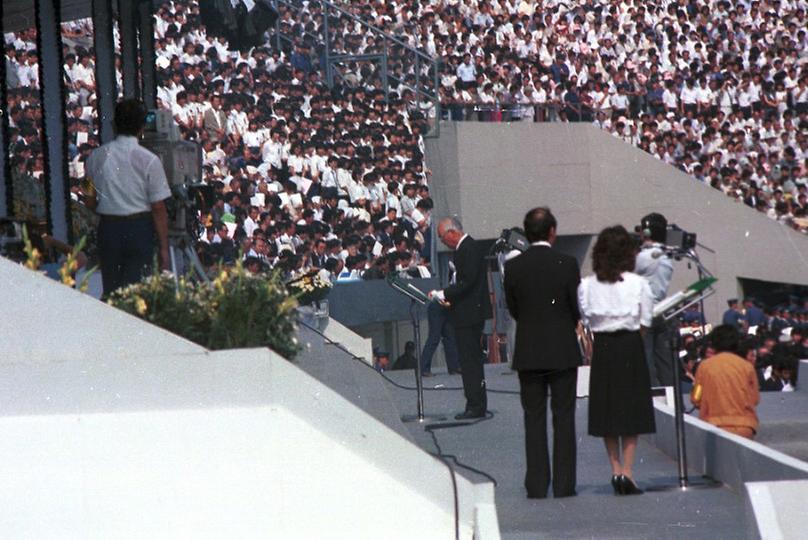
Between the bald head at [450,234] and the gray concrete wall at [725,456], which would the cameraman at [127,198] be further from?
the bald head at [450,234]

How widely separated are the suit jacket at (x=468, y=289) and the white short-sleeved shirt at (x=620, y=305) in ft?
10.1

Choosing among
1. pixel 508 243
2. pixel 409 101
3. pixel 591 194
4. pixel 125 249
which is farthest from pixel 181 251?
pixel 591 194

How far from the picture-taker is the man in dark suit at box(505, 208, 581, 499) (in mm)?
7383

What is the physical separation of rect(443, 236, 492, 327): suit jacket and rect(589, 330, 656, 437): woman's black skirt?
10.1 feet

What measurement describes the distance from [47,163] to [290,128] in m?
9.98

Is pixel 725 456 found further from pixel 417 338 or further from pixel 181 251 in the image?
pixel 417 338

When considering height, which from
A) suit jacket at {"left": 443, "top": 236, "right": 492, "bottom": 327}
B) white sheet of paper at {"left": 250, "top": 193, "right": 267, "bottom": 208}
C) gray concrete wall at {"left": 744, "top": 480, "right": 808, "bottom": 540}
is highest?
white sheet of paper at {"left": 250, "top": 193, "right": 267, "bottom": 208}

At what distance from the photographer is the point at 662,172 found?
2736 centimetres

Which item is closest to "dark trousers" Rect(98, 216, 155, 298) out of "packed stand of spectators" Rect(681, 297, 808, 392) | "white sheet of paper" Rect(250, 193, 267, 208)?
"packed stand of spectators" Rect(681, 297, 808, 392)

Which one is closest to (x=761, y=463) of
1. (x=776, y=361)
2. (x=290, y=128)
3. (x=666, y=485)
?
(x=666, y=485)

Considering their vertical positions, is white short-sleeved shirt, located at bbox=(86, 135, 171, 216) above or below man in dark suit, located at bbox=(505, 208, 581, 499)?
above

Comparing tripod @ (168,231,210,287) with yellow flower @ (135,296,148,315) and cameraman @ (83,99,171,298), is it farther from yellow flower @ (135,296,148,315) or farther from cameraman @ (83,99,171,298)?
yellow flower @ (135,296,148,315)

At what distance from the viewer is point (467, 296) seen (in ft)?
34.3

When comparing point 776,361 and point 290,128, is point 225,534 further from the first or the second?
point 290,128
